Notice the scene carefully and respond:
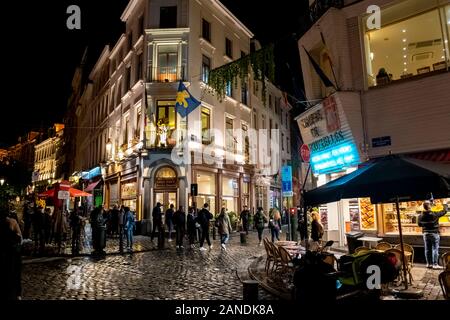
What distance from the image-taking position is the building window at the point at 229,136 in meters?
26.6

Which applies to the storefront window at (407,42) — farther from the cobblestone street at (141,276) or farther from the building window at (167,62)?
the building window at (167,62)

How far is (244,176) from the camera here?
28625 mm

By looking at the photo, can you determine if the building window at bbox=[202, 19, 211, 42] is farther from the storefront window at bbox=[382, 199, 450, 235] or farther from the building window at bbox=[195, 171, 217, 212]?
the storefront window at bbox=[382, 199, 450, 235]

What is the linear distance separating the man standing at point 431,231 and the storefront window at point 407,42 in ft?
14.5

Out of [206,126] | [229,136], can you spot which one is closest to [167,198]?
[206,126]

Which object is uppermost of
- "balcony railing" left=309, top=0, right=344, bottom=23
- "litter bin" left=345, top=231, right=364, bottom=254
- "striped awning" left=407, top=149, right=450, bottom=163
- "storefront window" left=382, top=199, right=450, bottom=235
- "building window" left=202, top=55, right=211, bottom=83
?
"building window" left=202, top=55, right=211, bottom=83

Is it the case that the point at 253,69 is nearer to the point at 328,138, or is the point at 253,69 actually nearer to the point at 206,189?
the point at 328,138

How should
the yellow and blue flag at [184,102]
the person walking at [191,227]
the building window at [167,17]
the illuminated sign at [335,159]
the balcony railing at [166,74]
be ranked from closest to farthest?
1. the illuminated sign at [335,159]
2. the person walking at [191,227]
3. the yellow and blue flag at [184,102]
4. the balcony railing at [166,74]
5. the building window at [167,17]

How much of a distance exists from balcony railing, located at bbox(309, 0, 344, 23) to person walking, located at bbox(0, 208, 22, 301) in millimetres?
11933

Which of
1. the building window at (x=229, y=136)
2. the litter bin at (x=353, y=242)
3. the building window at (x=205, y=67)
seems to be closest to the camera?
the litter bin at (x=353, y=242)

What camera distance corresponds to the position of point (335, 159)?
504 inches

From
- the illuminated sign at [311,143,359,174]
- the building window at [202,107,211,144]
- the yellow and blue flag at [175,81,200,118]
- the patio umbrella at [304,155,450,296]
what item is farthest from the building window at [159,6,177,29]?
the patio umbrella at [304,155,450,296]

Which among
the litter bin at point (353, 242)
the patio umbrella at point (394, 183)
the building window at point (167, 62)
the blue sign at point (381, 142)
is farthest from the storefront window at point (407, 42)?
the building window at point (167, 62)

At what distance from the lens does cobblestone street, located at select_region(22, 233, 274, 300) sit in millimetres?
7566
